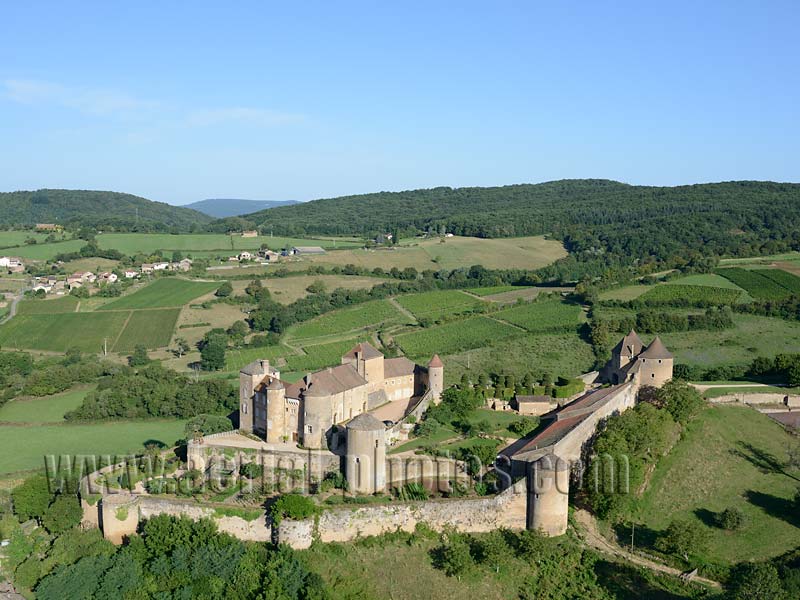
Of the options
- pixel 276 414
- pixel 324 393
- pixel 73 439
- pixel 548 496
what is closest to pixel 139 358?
pixel 73 439

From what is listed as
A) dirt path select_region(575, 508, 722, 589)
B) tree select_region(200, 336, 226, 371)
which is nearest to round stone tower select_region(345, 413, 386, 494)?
dirt path select_region(575, 508, 722, 589)

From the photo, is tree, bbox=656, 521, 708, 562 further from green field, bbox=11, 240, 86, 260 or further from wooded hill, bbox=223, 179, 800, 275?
green field, bbox=11, 240, 86, 260

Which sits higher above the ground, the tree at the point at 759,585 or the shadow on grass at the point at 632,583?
the tree at the point at 759,585

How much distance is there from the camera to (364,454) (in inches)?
1342

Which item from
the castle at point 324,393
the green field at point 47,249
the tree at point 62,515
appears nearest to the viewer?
the tree at point 62,515

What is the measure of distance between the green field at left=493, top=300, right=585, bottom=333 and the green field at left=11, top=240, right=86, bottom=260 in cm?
6402

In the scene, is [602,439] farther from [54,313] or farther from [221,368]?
[54,313]

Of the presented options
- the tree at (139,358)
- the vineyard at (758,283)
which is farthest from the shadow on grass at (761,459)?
the tree at (139,358)

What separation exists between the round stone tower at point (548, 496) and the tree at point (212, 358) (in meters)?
34.8

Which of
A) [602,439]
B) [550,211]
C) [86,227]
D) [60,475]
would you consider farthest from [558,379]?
[86,227]

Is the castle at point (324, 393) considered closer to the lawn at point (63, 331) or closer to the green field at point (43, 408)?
the green field at point (43, 408)

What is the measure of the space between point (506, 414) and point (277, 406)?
1264 centimetres

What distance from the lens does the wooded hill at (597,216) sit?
9694 centimetres

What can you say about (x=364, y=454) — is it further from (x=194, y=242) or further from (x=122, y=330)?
(x=194, y=242)
